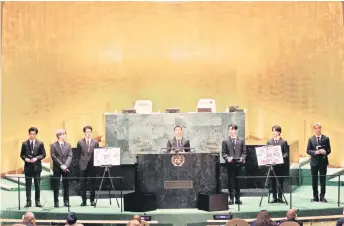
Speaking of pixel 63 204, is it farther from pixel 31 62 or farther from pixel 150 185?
pixel 31 62

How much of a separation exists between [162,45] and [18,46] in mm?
3119

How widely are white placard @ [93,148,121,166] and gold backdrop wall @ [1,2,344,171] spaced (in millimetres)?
3745

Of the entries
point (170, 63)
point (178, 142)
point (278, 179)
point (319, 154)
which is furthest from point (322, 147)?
point (170, 63)

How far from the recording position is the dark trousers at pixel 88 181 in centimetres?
1373

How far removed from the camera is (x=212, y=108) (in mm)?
15539

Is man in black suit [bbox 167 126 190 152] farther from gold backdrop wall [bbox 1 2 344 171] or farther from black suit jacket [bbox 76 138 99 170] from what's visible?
gold backdrop wall [bbox 1 2 344 171]

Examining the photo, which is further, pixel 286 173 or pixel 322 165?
pixel 286 173

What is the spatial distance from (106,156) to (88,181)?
0.84 metres

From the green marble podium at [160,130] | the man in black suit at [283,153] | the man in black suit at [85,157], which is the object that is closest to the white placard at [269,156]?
the man in black suit at [283,153]

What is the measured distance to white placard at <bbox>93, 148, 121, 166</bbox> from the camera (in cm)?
1330

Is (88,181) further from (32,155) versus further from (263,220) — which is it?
(263,220)

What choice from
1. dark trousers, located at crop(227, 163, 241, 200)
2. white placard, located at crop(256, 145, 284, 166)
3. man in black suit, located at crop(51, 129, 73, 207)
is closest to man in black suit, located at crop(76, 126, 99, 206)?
man in black suit, located at crop(51, 129, 73, 207)

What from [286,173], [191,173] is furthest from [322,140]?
[191,173]

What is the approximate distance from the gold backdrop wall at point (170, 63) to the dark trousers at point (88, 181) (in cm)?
311
